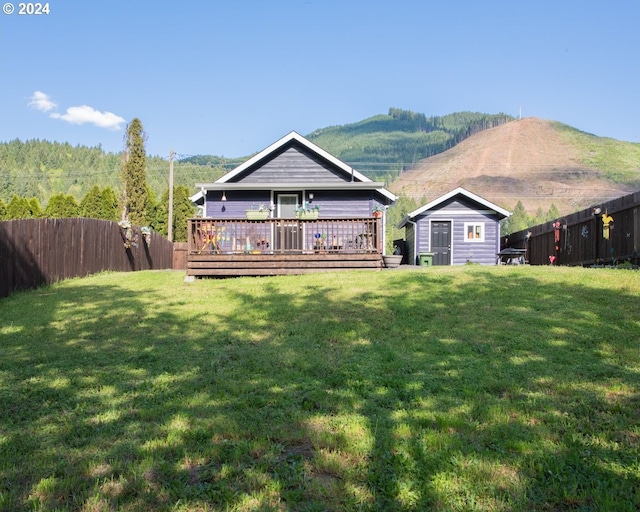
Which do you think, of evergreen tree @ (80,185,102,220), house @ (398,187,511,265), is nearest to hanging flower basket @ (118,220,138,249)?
house @ (398,187,511,265)

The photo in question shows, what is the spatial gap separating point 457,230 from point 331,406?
21.2 metres

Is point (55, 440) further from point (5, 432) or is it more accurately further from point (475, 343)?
point (475, 343)

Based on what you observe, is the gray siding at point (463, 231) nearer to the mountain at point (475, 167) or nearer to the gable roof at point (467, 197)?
the gable roof at point (467, 197)

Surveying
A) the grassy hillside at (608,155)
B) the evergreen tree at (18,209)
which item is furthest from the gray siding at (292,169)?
the grassy hillside at (608,155)

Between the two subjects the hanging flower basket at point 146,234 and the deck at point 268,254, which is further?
the hanging flower basket at point 146,234

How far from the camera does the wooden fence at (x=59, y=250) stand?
1060 cm

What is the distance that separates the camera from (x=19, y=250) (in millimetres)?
10906

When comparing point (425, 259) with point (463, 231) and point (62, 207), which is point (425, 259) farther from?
point (62, 207)

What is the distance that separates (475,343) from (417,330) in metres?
0.86

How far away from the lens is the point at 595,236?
1325 centimetres

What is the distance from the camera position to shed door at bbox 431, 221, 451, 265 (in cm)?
2388

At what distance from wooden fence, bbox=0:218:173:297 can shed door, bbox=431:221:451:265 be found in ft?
43.8

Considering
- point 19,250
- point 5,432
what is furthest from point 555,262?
point 5,432

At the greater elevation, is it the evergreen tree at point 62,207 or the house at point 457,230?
the evergreen tree at point 62,207
